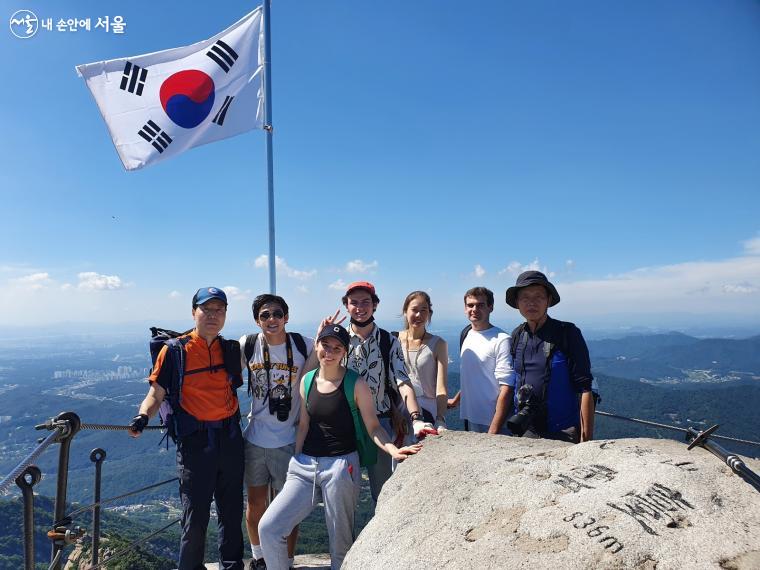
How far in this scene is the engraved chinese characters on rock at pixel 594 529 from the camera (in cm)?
221

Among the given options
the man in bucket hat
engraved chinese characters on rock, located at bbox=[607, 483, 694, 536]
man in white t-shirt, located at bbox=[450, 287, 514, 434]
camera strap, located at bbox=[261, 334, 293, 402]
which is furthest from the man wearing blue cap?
engraved chinese characters on rock, located at bbox=[607, 483, 694, 536]

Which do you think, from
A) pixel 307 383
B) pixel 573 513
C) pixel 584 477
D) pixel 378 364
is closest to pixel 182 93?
pixel 307 383

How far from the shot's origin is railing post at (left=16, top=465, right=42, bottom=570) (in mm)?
3330

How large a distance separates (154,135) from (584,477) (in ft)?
28.0

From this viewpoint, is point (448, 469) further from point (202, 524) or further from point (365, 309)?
point (202, 524)

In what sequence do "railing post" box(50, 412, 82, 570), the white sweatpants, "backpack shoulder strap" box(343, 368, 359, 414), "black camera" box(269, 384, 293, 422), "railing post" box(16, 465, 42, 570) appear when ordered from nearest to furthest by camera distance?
"railing post" box(16, 465, 42, 570) → "railing post" box(50, 412, 82, 570) → the white sweatpants → "backpack shoulder strap" box(343, 368, 359, 414) → "black camera" box(269, 384, 293, 422)

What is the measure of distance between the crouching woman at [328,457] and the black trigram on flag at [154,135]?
5633mm

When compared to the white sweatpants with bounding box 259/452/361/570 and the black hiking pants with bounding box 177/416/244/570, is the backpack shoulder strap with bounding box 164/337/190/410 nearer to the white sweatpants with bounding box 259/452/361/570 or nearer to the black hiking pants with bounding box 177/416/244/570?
the black hiking pants with bounding box 177/416/244/570

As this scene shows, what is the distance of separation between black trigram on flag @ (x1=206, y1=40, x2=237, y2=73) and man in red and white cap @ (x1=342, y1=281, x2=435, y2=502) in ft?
20.3

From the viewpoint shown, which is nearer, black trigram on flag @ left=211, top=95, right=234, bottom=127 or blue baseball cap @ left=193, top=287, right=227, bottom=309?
blue baseball cap @ left=193, top=287, right=227, bottom=309

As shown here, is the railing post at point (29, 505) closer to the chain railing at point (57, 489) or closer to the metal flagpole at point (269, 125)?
the chain railing at point (57, 489)

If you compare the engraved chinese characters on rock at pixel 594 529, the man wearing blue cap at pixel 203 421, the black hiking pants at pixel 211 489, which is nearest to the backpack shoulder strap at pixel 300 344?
the man wearing blue cap at pixel 203 421

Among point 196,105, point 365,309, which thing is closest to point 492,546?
point 365,309

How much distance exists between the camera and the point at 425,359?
18.0 ft
